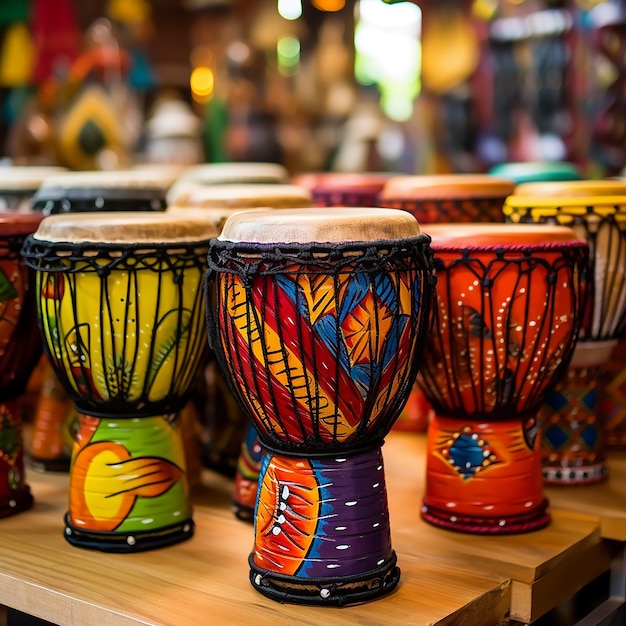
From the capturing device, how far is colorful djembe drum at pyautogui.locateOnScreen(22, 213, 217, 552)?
4.99ft

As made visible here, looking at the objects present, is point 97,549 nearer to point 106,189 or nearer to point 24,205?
point 106,189

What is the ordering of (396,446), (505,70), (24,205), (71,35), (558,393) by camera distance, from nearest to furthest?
(558,393) → (396,446) → (24,205) → (505,70) → (71,35)

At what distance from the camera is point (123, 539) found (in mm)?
1574

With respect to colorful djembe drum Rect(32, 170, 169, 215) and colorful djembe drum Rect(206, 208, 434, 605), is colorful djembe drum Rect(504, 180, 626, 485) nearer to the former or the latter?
colorful djembe drum Rect(206, 208, 434, 605)

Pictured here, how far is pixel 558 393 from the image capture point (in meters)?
1.91

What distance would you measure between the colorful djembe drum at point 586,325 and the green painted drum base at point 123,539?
2.53 feet

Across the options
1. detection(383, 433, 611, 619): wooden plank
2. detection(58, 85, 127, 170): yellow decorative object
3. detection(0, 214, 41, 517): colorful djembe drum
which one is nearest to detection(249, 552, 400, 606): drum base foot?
detection(383, 433, 611, 619): wooden plank

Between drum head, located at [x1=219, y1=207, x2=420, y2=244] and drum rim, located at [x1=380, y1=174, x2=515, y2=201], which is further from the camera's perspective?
drum rim, located at [x1=380, y1=174, x2=515, y2=201]

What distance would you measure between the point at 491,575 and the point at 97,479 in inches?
26.0

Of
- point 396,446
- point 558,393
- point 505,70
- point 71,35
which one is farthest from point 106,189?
point 71,35

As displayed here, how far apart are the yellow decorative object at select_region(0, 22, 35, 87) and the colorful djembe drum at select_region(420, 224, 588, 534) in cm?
383

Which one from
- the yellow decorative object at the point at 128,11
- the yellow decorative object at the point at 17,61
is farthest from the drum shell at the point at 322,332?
the yellow decorative object at the point at 128,11

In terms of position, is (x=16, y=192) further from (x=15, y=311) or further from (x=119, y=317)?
(x=119, y=317)

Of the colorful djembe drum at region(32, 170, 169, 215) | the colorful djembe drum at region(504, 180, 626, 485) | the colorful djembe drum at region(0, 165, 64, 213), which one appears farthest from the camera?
the colorful djembe drum at region(0, 165, 64, 213)
